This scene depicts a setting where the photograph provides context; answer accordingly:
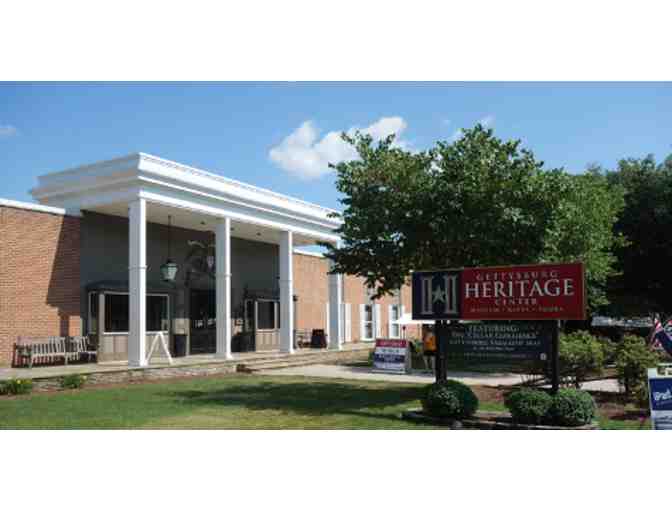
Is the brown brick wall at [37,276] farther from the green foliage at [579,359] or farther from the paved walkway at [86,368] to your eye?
the green foliage at [579,359]

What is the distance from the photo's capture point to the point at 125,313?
20.4m

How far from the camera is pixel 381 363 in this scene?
19.4m

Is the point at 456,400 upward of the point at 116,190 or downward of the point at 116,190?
downward

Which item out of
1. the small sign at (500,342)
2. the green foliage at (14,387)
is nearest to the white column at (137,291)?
the green foliage at (14,387)

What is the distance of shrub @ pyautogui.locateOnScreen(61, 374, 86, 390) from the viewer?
581 inches

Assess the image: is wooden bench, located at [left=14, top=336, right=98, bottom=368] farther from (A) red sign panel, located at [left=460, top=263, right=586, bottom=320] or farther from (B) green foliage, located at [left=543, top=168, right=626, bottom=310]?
(B) green foliage, located at [left=543, top=168, right=626, bottom=310]

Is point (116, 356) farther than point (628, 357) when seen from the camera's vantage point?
Yes

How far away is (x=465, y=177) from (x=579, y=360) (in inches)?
208

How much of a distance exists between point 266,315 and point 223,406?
14140 mm

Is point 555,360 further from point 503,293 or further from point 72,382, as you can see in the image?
point 72,382

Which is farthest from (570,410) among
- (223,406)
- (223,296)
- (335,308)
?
(335,308)

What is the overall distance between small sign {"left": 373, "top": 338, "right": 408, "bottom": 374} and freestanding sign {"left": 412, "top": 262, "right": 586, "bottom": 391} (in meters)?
7.52

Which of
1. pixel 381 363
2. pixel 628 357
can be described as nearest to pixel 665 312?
pixel 381 363

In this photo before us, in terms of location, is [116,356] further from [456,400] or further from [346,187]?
[456,400]
